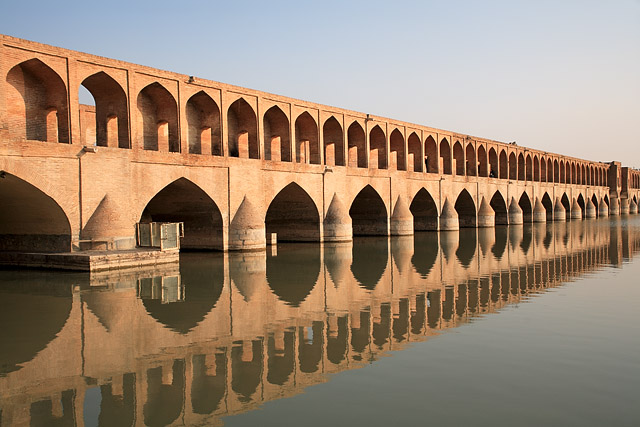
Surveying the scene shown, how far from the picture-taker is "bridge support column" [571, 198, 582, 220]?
144 ft

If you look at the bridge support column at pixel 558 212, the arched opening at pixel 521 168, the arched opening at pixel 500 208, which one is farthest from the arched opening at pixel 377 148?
the bridge support column at pixel 558 212

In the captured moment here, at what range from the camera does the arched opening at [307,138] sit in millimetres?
20391

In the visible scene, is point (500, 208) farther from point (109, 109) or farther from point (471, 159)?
point (109, 109)

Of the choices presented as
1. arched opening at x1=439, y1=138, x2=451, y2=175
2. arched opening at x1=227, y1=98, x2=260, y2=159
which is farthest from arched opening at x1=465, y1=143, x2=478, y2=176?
arched opening at x1=227, y1=98, x2=260, y2=159

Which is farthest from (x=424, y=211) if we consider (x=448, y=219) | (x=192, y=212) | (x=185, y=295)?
(x=185, y=295)

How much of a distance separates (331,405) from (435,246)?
1478cm

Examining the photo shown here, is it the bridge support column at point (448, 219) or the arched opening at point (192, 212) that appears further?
the bridge support column at point (448, 219)

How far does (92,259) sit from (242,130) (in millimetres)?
8140

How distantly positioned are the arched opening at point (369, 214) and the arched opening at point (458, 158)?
852cm

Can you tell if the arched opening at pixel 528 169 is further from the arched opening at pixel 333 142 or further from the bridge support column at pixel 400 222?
the arched opening at pixel 333 142

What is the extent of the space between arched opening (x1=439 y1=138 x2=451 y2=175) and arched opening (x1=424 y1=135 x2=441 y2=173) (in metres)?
1.06

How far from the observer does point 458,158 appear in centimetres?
3078

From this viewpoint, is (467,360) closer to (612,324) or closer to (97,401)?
(612,324)

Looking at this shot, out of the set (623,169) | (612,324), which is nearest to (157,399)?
(612,324)
